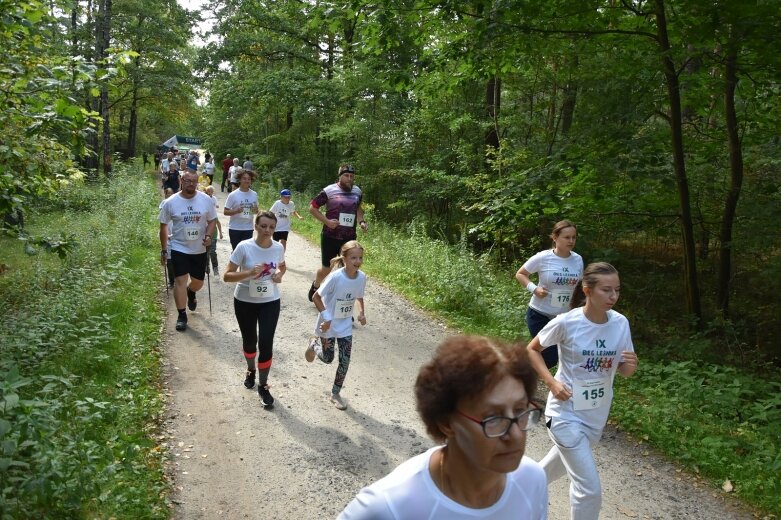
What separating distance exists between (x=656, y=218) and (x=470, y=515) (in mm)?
8790

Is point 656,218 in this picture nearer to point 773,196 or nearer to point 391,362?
point 773,196

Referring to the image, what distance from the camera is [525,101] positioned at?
51.4 feet

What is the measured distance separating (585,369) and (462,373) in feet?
7.24

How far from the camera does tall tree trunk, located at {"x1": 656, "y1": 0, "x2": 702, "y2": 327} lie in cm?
779

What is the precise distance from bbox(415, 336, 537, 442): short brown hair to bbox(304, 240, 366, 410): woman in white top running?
3.94 metres

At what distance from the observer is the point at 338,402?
5.91 metres

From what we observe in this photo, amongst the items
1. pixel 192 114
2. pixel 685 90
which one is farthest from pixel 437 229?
pixel 192 114

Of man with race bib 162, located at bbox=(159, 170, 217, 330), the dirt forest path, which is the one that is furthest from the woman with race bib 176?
the dirt forest path

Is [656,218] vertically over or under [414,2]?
under

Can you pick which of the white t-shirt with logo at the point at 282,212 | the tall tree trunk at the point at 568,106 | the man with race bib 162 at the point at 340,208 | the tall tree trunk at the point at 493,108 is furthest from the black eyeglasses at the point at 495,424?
the tall tree trunk at the point at 493,108

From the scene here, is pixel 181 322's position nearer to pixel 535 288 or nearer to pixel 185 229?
pixel 185 229

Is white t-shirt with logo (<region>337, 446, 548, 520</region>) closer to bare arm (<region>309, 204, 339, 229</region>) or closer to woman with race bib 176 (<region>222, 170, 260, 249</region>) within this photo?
Answer: bare arm (<region>309, 204, 339, 229</region>)

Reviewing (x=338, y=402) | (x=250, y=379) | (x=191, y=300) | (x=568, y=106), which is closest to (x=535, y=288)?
(x=338, y=402)

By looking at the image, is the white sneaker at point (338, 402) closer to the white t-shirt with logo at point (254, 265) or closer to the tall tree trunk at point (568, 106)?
the white t-shirt with logo at point (254, 265)
